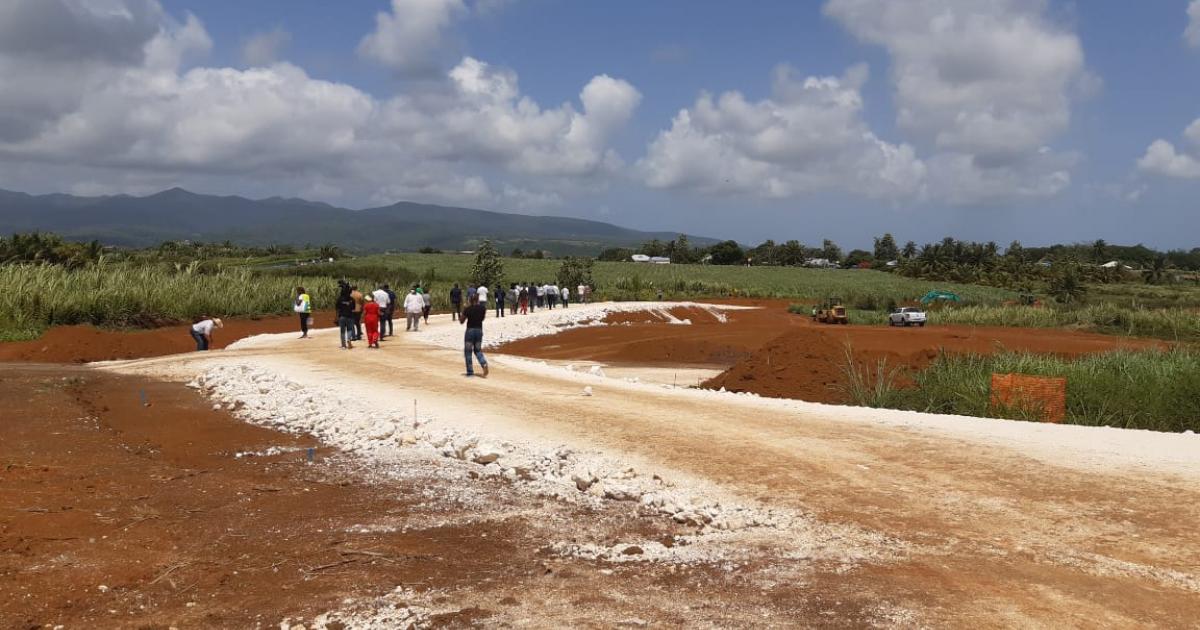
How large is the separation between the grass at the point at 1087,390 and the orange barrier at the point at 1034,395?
161 millimetres

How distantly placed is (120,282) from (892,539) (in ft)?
99.7

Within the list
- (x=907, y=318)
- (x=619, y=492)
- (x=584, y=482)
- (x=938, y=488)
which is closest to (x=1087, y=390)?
(x=938, y=488)

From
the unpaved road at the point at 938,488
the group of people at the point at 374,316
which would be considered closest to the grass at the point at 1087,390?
the unpaved road at the point at 938,488

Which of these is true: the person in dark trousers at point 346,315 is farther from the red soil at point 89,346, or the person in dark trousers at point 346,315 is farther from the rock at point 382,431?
the rock at point 382,431

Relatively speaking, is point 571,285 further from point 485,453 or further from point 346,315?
point 485,453

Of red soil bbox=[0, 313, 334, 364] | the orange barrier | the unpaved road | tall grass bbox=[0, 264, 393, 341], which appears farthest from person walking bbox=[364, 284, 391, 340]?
the orange barrier

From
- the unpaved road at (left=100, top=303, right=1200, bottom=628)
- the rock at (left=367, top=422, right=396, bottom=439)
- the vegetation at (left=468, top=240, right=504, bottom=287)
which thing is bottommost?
the rock at (left=367, top=422, right=396, bottom=439)

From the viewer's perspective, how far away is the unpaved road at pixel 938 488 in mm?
5086

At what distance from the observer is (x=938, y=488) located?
7.37 meters

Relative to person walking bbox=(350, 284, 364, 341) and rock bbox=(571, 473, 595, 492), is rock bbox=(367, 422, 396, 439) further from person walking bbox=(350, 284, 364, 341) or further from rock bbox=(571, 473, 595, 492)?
person walking bbox=(350, 284, 364, 341)

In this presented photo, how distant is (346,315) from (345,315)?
36mm

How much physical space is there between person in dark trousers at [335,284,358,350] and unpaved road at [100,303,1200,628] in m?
7.64

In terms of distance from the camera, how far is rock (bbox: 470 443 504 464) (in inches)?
359

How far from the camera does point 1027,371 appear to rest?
45.1 ft
